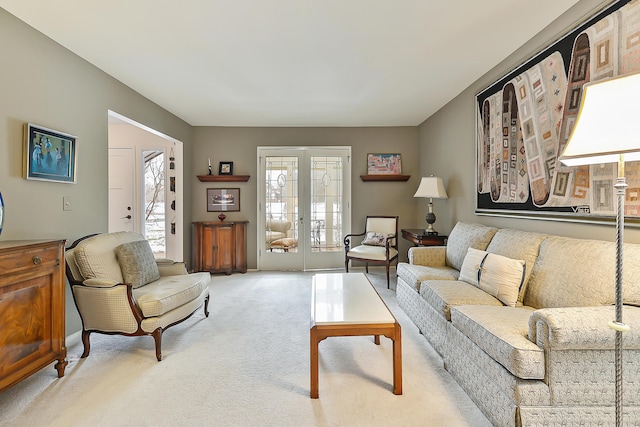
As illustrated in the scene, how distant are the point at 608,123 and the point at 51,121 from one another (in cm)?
362

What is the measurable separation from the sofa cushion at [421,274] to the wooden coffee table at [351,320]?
2.02ft

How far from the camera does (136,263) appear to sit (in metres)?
2.71

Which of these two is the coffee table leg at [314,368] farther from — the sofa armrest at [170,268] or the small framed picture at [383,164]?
the small framed picture at [383,164]

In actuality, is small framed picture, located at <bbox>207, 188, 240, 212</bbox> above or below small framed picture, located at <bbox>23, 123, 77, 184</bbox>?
below

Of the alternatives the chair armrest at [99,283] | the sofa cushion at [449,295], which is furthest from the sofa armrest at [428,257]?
the chair armrest at [99,283]

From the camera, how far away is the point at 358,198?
5410mm

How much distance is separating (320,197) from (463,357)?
3.76 meters

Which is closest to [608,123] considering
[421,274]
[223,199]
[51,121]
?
[421,274]

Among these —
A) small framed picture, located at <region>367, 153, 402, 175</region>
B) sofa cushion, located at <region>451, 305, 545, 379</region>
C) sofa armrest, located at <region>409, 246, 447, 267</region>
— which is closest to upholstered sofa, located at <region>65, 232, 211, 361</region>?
sofa cushion, located at <region>451, 305, 545, 379</region>

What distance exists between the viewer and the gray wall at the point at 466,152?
84.4 inches

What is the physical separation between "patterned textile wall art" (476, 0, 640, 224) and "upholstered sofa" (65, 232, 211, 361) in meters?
3.11

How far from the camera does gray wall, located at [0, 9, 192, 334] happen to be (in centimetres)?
216

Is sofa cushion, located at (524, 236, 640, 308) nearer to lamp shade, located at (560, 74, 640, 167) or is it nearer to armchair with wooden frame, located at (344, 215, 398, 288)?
lamp shade, located at (560, 74, 640, 167)

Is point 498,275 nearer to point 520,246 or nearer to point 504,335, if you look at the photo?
point 520,246
